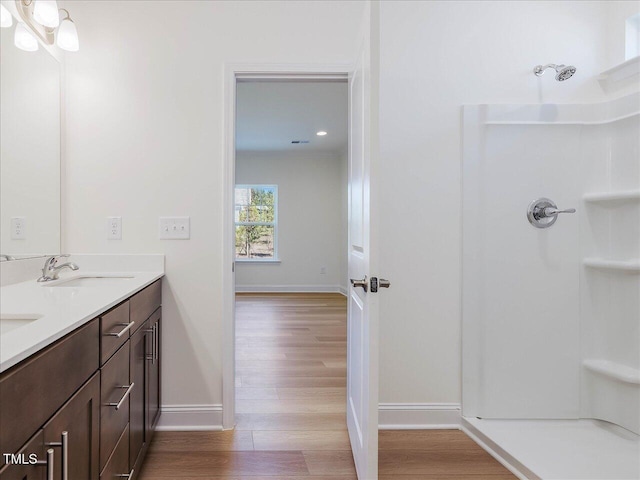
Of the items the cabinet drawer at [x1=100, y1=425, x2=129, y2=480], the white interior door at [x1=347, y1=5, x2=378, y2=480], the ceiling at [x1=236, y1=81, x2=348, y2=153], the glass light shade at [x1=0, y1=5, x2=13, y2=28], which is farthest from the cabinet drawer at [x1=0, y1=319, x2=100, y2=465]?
the ceiling at [x1=236, y1=81, x2=348, y2=153]

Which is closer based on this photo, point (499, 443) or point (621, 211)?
point (499, 443)

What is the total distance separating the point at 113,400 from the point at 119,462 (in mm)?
252

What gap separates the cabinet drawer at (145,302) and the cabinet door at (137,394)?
0.16ft

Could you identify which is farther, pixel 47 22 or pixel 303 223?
pixel 303 223

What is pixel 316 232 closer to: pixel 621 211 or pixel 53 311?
pixel 621 211

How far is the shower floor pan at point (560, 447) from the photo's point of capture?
1.87 metres

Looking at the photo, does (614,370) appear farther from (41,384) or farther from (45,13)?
(45,13)

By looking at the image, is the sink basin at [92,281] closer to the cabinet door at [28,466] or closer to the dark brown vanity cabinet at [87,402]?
the dark brown vanity cabinet at [87,402]

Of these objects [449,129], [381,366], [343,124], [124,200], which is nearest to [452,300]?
[381,366]

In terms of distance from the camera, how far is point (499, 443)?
6.89 ft

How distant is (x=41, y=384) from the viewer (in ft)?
2.99

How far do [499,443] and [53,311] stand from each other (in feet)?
6.63

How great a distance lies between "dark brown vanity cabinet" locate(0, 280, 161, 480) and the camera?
2.70 feet

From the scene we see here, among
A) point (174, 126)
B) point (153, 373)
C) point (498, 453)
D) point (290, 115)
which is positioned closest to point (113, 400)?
point (153, 373)
